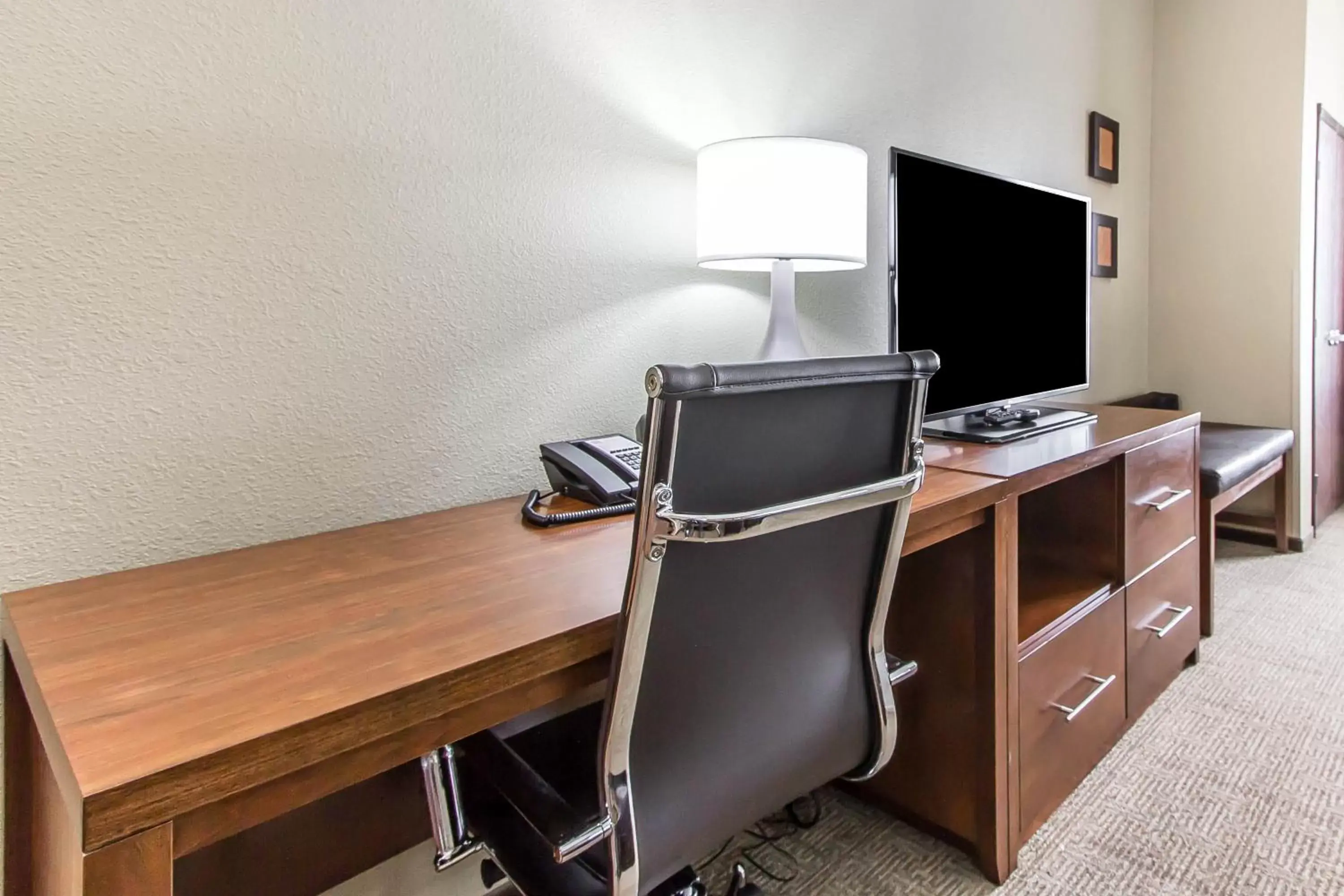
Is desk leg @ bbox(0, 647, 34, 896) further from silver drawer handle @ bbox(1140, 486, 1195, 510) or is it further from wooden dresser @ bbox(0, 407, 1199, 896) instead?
silver drawer handle @ bbox(1140, 486, 1195, 510)

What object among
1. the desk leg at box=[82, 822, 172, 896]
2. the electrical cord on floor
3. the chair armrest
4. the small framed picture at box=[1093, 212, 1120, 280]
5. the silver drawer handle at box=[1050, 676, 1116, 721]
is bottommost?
the electrical cord on floor

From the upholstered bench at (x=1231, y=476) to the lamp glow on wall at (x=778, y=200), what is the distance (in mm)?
1589

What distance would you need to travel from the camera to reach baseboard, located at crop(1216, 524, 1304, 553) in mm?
3254

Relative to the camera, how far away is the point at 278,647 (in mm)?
689

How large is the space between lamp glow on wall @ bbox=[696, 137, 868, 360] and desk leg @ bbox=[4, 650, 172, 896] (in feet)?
3.86

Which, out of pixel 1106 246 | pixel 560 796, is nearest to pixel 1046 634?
pixel 560 796

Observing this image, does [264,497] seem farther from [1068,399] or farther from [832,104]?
[1068,399]

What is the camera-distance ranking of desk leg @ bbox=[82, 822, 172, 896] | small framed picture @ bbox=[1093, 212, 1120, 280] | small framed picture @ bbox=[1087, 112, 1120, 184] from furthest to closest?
1. small framed picture @ bbox=[1093, 212, 1120, 280]
2. small framed picture @ bbox=[1087, 112, 1120, 184]
3. desk leg @ bbox=[82, 822, 172, 896]

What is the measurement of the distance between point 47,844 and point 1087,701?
1.72m

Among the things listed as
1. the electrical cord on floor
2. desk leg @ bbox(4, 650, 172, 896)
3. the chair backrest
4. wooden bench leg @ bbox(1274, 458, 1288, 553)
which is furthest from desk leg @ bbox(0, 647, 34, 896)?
wooden bench leg @ bbox(1274, 458, 1288, 553)

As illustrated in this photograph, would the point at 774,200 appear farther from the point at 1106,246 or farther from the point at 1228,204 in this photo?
the point at 1228,204

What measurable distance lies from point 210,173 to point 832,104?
1415mm

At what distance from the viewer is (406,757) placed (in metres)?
0.63

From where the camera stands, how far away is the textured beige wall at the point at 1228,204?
3.20 metres
